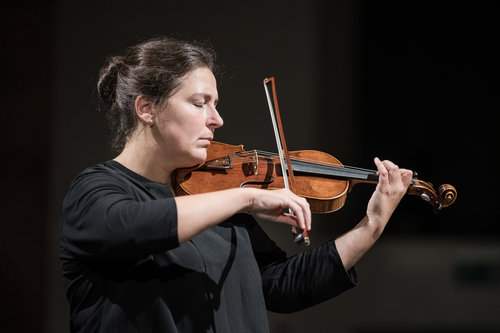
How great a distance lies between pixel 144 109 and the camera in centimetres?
100

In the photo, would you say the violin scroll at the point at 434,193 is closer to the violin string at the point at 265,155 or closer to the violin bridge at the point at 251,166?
the violin string at the point at 265,155

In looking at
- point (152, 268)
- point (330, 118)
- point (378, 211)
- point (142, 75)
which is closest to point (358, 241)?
point (378, 211)

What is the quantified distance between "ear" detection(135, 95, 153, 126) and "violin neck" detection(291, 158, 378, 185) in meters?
0.31

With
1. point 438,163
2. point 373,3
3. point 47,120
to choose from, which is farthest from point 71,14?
point 438,163

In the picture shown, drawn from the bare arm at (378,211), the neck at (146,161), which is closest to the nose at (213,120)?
the neck at (146,161)

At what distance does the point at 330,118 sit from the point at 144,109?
1416 millimetres

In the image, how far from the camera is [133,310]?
884 mm

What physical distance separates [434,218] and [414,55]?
2.39 ft

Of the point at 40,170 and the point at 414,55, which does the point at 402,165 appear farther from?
the point at 40,170

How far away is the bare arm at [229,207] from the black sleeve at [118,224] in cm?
2

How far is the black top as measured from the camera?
0.78m

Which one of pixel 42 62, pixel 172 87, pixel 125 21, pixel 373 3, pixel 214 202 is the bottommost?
pixel 214 202

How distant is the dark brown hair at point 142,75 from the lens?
0.98 metres

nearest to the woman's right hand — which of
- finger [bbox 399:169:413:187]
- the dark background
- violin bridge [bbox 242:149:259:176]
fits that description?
violin bridge [bbox 242:149:259:176]
